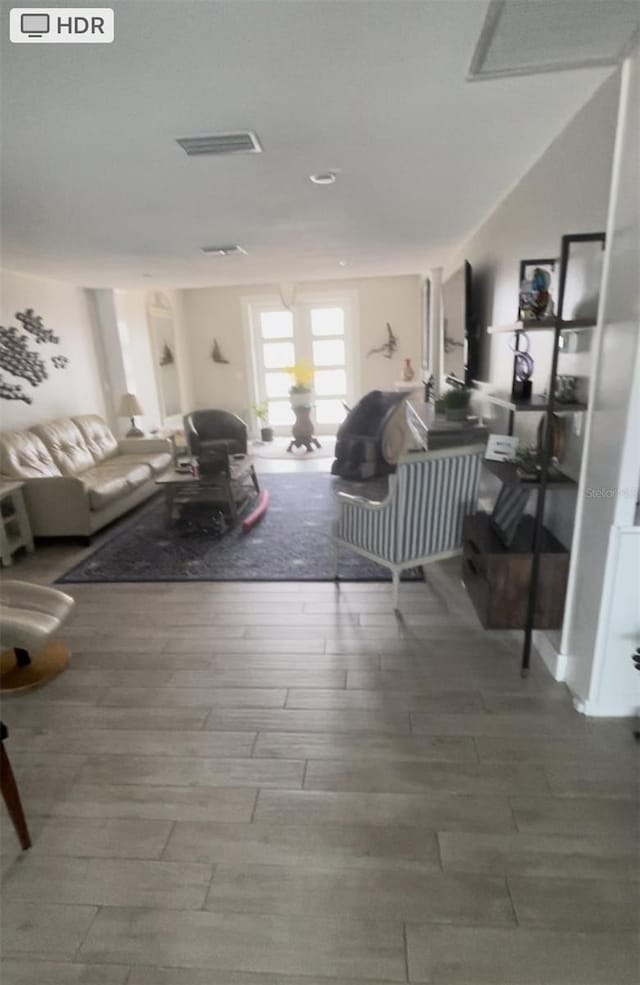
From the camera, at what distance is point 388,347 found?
7523 mm

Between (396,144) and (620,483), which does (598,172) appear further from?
(620,483)

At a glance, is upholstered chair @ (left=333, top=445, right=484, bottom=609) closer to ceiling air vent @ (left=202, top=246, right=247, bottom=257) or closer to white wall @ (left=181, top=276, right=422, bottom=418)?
ceiling air vent @ (left=202, top=246, right=247, bottom=257)

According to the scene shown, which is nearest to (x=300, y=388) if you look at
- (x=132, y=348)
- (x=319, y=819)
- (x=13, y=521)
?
(x=132, y=348)

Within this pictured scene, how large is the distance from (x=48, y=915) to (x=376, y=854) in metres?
0.95

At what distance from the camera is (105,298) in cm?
580

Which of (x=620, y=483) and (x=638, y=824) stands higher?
(x=620, y=483)

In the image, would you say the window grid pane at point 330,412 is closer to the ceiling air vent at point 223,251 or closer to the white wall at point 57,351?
the white wall at point 57,351

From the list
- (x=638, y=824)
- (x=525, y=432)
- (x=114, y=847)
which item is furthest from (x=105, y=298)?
(x=638, y=824)

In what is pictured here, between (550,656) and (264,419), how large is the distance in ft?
20.8

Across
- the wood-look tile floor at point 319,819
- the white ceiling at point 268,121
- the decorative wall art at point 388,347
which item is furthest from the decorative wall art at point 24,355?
the decorative wall art at point 388,347

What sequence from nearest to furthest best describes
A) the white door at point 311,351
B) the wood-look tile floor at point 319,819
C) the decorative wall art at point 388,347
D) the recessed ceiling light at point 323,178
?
the wood-look tile floor at point 319,819 → the recessed ceiling light at point 323,178 → the decorative wall art at point 388,347 → the white door at point 311,351

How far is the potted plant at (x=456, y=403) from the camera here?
3.67 metres

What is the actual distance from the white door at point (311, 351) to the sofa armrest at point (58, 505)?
4372mm

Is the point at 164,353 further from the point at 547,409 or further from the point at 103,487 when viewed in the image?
the point at 547,409
